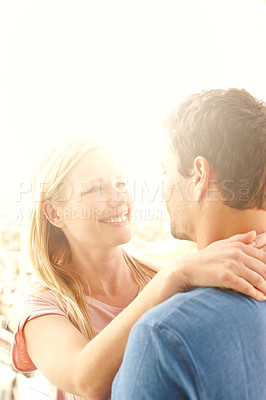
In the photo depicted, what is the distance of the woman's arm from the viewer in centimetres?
70

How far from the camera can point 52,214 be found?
1.34 meters

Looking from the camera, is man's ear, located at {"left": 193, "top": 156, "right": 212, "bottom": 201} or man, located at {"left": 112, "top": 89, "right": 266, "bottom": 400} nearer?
man, located at {"left": 112, "top": 89, "right": 266, "bottom": 400}

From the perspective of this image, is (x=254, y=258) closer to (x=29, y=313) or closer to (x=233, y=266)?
(x=233, y=266)

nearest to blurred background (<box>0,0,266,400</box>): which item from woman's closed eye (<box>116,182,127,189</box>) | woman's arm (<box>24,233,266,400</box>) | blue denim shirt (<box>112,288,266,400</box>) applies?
→ woman's closed eye (<box>116,182,127,189</box>)

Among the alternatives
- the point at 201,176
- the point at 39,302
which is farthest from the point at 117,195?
the point at 201,176

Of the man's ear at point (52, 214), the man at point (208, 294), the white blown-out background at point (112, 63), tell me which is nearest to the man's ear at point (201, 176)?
the man at point (208, 294)

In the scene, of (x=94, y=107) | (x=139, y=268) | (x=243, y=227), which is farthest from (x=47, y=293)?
(x=94, y=107)

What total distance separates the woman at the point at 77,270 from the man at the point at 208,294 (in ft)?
0.65

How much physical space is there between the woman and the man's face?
0.59ft

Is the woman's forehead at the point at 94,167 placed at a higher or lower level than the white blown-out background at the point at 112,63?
lower

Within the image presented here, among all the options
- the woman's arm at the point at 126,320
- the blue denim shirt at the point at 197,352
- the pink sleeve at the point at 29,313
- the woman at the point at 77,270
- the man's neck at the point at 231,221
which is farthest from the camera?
the pink sleeve at the point at 29,313

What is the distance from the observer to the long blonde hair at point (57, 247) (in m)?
1.17

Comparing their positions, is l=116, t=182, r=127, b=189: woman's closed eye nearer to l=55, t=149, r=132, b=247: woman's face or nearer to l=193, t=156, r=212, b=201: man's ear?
l=55, t=149, r=132, b=247: woman's face

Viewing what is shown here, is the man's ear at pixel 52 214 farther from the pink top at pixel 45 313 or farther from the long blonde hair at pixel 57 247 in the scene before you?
the pink top at pixel 45 313
